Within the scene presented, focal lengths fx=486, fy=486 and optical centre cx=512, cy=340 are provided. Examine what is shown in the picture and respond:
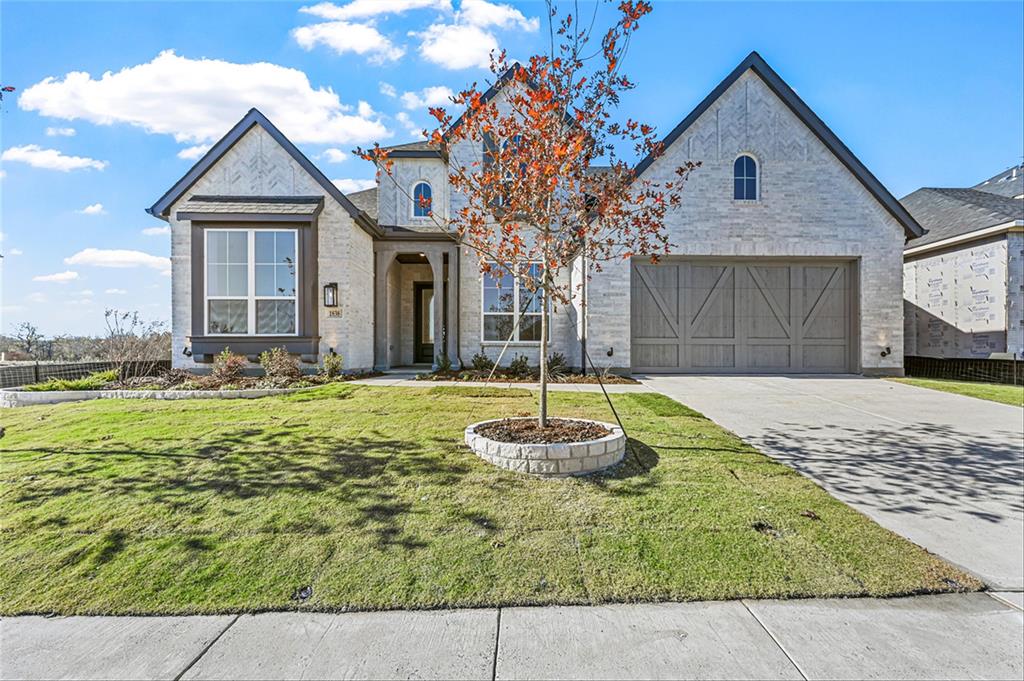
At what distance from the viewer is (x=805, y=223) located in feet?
39.7

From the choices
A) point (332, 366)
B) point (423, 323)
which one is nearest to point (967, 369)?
point (423, 323)

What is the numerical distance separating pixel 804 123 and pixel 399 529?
13.5 metres

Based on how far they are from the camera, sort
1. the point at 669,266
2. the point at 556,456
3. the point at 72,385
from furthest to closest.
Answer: the point at 669,266 < the point at 72,385 < the point at 556,456

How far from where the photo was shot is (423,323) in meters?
16.1

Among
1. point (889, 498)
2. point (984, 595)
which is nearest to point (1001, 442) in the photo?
point (889, 498)

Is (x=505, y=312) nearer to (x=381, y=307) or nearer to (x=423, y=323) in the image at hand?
(x=381, y=307)

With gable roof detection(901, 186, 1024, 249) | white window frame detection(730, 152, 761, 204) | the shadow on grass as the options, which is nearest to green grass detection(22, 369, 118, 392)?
the shadow on grass

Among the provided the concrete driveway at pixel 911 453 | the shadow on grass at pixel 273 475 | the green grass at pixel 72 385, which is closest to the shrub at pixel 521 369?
the concrete driveway at pixel 911 453

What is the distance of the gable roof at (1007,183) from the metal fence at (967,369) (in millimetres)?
7469

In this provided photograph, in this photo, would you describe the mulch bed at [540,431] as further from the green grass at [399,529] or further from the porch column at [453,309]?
the porch column at [453,309]

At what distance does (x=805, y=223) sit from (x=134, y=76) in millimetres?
14611

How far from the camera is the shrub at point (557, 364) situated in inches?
460

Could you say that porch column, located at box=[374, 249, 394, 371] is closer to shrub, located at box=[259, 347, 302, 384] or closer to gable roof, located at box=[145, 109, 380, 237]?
gable roof, located at box=[145, 109, 380, 237]

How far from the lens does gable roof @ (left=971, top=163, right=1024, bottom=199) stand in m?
16.3
